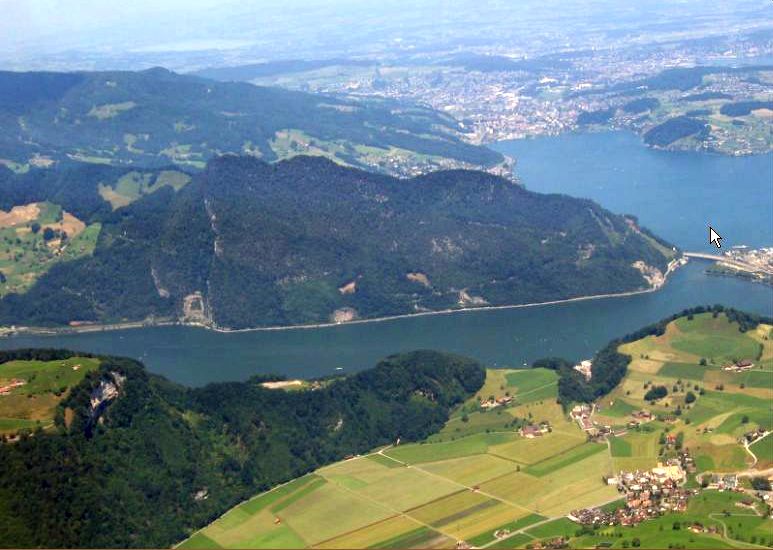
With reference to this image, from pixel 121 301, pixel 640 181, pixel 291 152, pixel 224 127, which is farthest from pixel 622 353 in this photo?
pixel 224 127

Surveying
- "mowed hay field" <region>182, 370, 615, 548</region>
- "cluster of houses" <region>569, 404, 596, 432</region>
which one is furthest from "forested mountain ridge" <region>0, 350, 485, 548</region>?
"cluster of houses" <region>569, 404, 596, 432</region>

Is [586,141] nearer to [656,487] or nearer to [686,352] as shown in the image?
[686,352]

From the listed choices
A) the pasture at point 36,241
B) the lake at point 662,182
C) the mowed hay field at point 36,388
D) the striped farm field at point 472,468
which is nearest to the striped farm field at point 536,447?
the striped farm field at point 472,468

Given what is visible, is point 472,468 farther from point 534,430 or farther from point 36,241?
point 36,241

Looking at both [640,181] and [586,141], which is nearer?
[640,181]

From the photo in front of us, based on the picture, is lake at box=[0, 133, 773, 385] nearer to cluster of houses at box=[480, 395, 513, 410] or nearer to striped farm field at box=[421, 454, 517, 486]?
cluster of houses at box=[480, 395, 513, 410]
